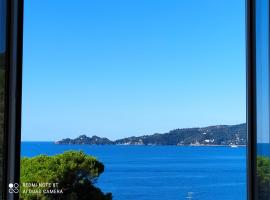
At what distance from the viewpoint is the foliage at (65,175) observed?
2.63m

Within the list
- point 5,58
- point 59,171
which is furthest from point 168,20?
point 5,58

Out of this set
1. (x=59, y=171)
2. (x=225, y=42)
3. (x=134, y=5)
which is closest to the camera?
(x=59, y=171)

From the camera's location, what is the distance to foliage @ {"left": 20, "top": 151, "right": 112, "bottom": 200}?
8.62ft

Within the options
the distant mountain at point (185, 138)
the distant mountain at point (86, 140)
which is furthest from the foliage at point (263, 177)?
the distant mountain at point (86, 140)

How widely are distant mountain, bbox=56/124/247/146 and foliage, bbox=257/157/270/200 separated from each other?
1.47 metres

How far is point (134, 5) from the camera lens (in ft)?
19.1

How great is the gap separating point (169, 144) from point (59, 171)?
180 centimetres

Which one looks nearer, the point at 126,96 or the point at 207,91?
the point at 126,96

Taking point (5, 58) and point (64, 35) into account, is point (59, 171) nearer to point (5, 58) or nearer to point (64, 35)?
point (5, 58)

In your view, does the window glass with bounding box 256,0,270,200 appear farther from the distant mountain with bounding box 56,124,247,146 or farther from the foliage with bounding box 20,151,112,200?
the distant mountain with bounding box 56,124,247,146

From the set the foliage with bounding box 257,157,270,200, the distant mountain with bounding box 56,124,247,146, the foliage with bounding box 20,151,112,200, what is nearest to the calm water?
the distant mountain with bounding box 56,124,247,146

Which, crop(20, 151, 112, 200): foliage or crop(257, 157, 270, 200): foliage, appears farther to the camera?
crop(20, 151, 112, 200): foliage

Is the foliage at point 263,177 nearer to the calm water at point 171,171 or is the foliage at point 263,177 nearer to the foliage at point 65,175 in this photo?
the foliage at point 65,175

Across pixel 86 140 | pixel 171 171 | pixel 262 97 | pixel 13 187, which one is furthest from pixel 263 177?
pixel 171 171
